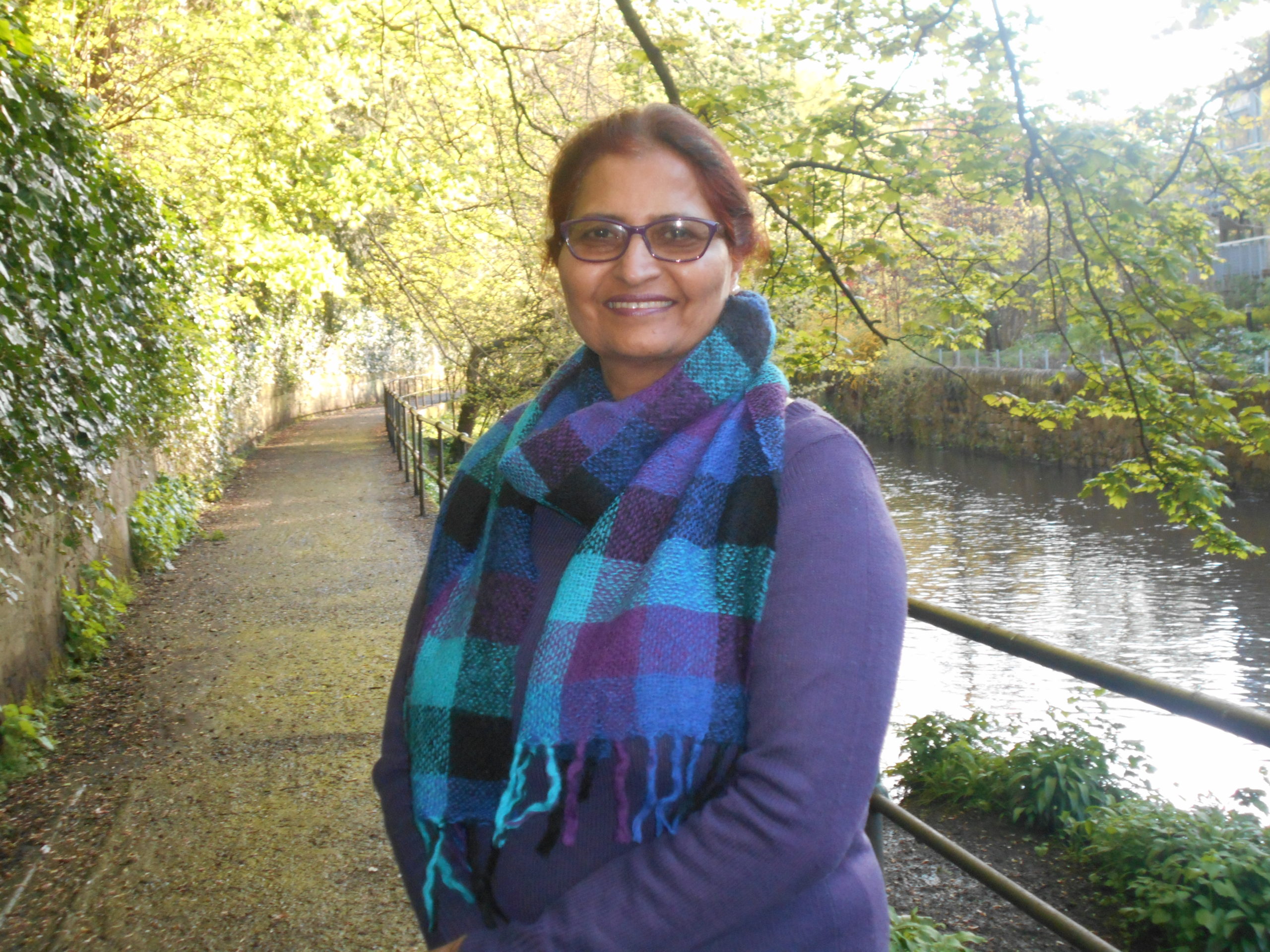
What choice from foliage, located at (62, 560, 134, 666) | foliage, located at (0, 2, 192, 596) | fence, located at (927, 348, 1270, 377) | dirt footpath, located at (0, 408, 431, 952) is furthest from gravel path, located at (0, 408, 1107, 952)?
fence, located at (927, 348, 1270, 377)

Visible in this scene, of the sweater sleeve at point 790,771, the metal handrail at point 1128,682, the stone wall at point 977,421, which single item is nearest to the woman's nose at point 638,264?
the sweater sleeve at point 790,771

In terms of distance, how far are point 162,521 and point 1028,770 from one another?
7020mm

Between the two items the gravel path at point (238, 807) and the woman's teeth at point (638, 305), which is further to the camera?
the gravel path at point (238, 807)

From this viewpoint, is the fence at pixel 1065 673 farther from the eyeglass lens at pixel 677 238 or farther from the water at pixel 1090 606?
the water at pixel 1090 606

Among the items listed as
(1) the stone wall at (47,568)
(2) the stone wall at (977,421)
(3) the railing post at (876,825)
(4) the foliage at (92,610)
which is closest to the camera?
(3) the railing post at (876,825)

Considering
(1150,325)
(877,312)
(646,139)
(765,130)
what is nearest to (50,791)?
(646,139)

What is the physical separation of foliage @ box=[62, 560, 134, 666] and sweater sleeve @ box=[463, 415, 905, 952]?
541cm

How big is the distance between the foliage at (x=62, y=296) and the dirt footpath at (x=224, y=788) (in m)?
0.96

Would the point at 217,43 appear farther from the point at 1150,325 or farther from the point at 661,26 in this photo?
the point at 1150,325

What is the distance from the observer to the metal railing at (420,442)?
995cm

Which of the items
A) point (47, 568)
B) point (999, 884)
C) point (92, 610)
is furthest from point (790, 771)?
point (92, 610)

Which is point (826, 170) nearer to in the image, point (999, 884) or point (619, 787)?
point (999, 884)

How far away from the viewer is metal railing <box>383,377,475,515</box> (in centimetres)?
995

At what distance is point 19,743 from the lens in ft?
14.6
